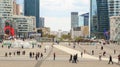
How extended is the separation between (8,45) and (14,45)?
10.6 feet

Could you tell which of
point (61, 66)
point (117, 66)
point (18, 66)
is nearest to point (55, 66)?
point (61, 66)

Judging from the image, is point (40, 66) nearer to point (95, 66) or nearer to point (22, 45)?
point (95, 66)

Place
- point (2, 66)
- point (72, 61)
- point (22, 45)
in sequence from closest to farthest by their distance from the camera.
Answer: point (2, 66) < point (72, 61) < point (22, 45)

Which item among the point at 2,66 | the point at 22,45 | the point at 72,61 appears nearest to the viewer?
the point at 2,66

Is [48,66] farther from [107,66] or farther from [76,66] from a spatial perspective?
[107,66]

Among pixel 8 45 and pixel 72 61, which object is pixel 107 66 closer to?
pixel 72 61

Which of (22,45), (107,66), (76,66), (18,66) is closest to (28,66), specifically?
(18,66)

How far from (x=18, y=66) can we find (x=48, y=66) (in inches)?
128

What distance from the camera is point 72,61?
50531mm

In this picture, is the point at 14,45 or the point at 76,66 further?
the point at 14,45

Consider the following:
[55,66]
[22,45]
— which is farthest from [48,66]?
[22,45]

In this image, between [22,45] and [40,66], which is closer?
[40,66]

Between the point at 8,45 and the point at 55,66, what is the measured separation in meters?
78.8

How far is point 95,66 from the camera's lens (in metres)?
44.3
